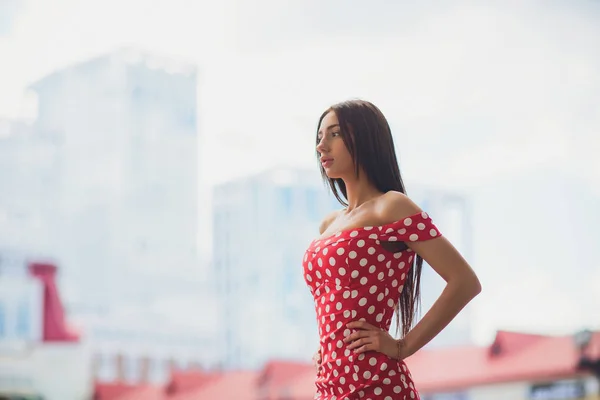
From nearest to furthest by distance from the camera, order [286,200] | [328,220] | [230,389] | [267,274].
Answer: [328,220], [230,389], [286,200], [267,274]

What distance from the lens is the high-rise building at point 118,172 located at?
12.2m

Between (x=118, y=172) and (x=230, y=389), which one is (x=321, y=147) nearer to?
(x=230, y=389)

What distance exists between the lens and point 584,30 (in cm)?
750

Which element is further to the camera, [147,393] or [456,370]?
[147,393]

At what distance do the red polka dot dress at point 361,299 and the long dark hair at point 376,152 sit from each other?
0.07m

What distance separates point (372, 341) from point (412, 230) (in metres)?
0.18

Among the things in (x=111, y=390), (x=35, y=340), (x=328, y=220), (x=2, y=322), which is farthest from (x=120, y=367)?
(x=328, y=220)

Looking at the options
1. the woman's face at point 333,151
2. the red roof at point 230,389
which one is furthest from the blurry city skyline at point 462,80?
the woman's face at point 333,151

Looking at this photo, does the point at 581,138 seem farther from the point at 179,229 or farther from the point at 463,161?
the point at 179,229

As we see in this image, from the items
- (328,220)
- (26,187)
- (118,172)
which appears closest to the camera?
(328,220)

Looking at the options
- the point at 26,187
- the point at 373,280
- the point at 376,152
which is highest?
the point at 26,187

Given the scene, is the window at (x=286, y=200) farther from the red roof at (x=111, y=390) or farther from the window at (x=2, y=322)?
the window at (x=2, y=322)

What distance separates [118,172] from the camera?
12.9 meters

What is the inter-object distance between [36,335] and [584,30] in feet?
21.1
